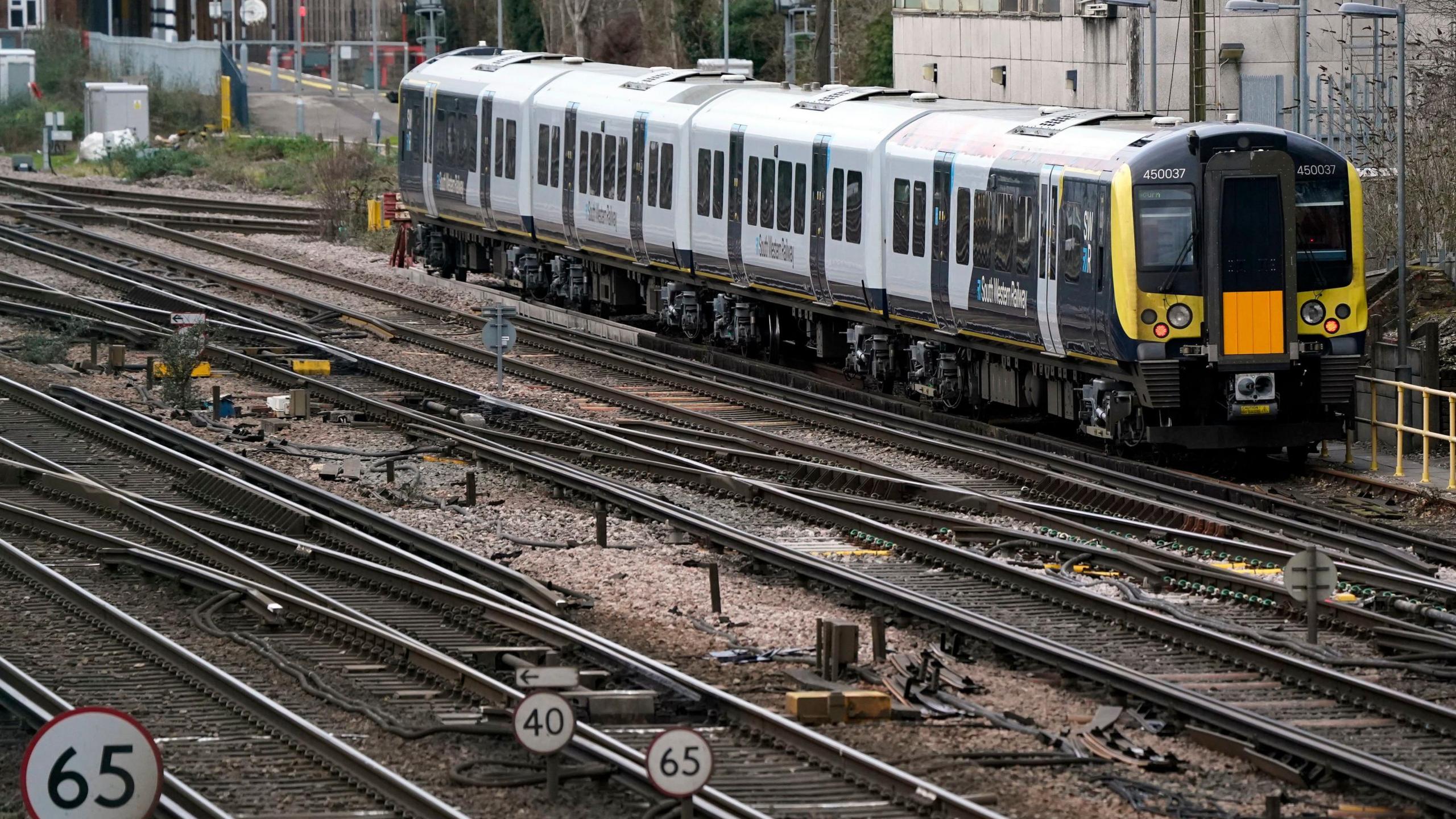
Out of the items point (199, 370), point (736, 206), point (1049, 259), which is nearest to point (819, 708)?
point (1049, 259)

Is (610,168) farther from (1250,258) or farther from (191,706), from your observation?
(191,706)

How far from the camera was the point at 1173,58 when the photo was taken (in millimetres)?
40750

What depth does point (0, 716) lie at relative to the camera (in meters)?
13.3

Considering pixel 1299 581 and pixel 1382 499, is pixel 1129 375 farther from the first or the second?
pixel 1299 581

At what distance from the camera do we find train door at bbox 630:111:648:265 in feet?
104

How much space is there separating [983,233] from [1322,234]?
362cm

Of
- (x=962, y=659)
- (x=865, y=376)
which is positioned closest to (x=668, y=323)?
(x=865, y=376)

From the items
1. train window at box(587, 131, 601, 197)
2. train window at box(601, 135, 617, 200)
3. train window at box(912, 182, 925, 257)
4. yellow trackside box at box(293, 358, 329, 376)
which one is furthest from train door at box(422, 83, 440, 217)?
train window at box(912, 182, 925, 257)

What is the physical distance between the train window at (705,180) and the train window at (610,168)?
96.9 inches

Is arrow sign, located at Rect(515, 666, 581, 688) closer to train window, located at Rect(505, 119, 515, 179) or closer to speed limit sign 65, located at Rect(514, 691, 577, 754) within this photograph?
speed limit sign 65, located at Rect(514, 691, 577, 754)

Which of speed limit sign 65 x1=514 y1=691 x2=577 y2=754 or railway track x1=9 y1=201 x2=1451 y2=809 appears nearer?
speed limit sign 65 x1=514 y1=691 x2=577 y2=754

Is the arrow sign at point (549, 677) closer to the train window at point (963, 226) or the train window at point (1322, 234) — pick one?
the train window at point (1322, 234)

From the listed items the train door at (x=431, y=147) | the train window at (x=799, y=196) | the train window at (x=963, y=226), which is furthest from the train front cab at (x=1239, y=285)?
the train door at (x=431, y=147)

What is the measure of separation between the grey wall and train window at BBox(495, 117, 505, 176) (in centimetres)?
3708
